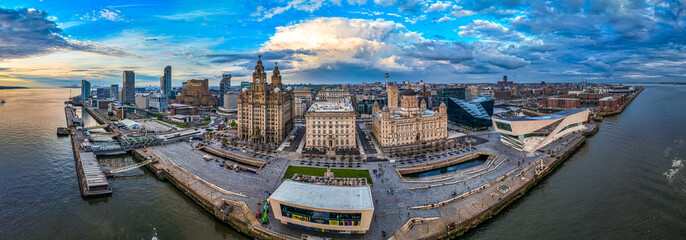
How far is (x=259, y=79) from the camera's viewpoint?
242 ft

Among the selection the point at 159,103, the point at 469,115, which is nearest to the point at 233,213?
the point at 469,115

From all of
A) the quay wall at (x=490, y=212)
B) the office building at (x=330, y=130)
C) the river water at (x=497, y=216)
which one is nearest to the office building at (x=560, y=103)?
the river water at (x=497, y=216)

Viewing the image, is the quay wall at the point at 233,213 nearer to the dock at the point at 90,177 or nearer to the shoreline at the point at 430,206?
the shoreline at the point at 430,206

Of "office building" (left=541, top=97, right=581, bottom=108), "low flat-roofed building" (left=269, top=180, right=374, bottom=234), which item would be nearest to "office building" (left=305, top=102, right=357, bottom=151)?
"low flat-roofed building" (left=269, top=180, right=374, bottom=234)

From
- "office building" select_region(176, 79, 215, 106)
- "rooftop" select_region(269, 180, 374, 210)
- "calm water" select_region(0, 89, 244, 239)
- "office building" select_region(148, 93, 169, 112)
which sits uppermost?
"office building" select_region(176, 79, 215, 106)

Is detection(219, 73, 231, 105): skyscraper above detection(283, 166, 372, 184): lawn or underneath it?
above

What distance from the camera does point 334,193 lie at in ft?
110

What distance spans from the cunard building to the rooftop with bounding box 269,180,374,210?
118 feet

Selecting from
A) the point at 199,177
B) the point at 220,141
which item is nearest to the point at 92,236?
the point at 199,177

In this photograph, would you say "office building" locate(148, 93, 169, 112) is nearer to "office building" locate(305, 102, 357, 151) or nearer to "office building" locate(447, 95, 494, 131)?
"office building" locate(305, 102, 357, 151)

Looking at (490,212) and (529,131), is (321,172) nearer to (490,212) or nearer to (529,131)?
(490,212)

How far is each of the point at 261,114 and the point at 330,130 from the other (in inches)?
697

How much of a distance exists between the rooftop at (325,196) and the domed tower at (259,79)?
41.1 metres

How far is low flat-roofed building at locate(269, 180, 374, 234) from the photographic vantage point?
98.6 feet
